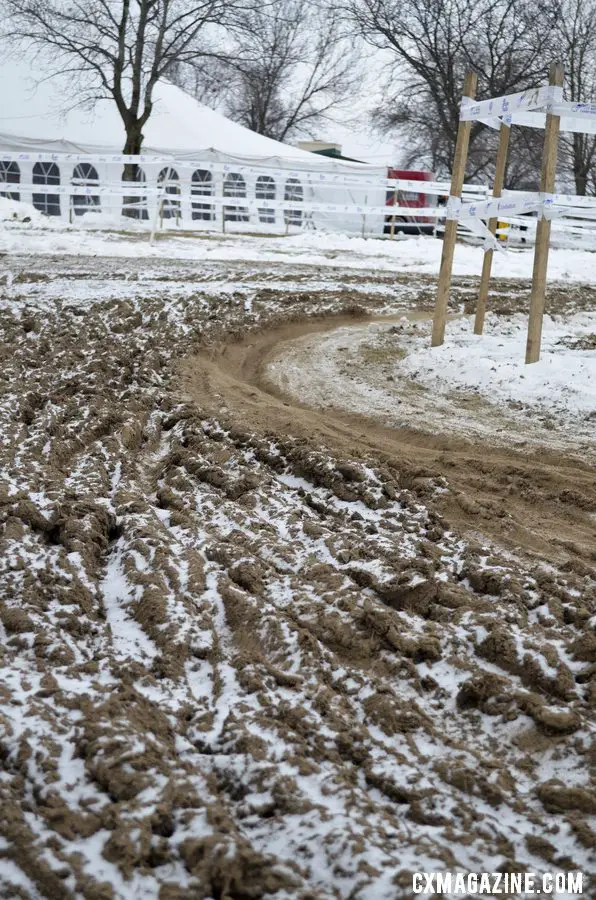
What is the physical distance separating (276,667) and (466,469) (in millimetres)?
2582

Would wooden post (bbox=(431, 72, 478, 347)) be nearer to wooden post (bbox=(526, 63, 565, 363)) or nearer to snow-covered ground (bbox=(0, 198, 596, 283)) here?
wooden post (bbox=(526, 63, 565, 363))

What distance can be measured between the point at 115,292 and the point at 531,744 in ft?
30.0

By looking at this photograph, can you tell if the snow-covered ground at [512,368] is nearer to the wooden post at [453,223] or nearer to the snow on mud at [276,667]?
the wooden post at [453,223]

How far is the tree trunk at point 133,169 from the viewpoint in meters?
25.7

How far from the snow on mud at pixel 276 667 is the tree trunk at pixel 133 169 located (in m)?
21.3

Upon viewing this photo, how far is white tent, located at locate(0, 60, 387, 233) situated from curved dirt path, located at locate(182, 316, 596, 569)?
17.2 metres

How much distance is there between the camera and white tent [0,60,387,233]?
24891mm

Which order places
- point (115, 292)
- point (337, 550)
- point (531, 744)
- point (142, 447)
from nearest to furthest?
point (531, 744) < point (337, 550) < point (142, 447) < point (115, 292)

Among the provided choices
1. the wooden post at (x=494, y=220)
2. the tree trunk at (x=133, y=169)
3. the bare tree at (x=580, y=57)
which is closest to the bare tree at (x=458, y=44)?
the bare tree at (x=580, y=57)

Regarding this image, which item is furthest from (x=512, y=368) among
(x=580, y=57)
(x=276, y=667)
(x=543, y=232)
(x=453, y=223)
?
(x=580, y=57)

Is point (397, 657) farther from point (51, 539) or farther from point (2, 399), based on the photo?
point (2, 399)

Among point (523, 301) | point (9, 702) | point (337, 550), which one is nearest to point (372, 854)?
point (9, 702)

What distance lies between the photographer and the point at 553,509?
197 inches

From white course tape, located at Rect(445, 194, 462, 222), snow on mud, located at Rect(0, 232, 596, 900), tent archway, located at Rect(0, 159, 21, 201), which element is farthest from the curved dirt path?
tent archway, located at Rect(0, 159, 21, 201)
